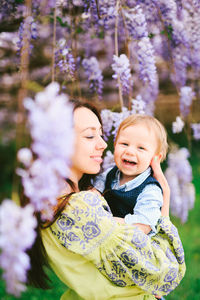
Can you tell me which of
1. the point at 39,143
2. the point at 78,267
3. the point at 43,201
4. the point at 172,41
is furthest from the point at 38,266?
the point at 172,41

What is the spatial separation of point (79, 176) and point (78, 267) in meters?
0.40

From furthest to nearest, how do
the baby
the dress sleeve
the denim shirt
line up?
the baby < the denim shirt < the dress sleeve

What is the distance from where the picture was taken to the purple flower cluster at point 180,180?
2.67m

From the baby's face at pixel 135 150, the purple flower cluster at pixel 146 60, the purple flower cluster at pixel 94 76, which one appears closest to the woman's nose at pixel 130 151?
the baby's face at pixel 135 150

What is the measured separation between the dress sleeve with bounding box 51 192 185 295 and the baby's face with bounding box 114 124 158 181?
27cm

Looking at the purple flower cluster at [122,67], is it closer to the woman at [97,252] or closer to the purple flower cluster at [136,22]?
the purple flower cluster at [136,22]

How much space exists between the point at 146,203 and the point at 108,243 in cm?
24

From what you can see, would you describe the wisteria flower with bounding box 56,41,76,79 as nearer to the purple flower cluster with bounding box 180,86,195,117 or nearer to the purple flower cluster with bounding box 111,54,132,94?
the purple flower cluster with bounding box 111,54,132,94

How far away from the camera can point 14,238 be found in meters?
0.86

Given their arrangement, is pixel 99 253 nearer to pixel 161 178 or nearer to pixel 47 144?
pixel 161 178

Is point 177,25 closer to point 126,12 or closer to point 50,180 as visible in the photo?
point 126,12

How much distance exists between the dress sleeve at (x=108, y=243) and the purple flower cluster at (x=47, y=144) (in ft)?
1.64

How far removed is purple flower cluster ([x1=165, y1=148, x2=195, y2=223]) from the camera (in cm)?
267

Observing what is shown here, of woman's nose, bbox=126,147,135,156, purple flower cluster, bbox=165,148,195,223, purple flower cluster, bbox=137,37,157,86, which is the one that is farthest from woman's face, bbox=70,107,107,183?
purple flower cluster, bbox=165,148,195,223
